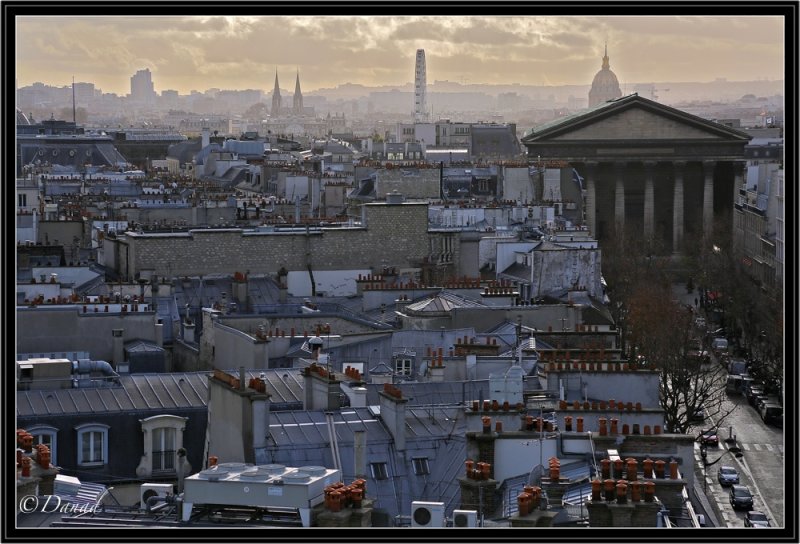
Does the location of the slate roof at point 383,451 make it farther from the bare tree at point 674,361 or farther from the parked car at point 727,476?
the parked car at point 727,476

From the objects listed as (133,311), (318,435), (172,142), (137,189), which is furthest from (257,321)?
(172,142)

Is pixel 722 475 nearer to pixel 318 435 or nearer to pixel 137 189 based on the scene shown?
pixel 318 435

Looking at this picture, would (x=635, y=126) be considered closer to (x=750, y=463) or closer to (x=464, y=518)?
(x=750, y=463)

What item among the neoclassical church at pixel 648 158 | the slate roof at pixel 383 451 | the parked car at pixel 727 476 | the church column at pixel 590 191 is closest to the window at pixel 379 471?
the slate roof at pixel 383 451

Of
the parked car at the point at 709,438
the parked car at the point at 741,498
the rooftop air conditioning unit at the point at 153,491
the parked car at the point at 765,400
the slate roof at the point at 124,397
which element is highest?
the rooftop air conditioning unit at the point at 153,491

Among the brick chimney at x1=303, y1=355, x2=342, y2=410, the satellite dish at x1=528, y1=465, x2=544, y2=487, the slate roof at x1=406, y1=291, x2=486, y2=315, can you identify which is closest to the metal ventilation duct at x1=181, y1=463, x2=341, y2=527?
the satellite dish at x1=528, y1=465, x2=544, y2=487
